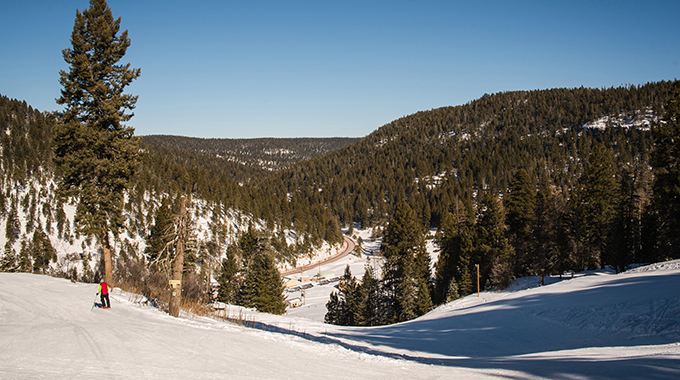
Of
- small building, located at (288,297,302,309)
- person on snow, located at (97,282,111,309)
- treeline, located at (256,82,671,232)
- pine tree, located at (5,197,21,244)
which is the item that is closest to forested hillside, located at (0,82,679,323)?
pine tree, located at (5,197,21,244)

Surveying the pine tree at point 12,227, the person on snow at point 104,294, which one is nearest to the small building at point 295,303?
the person on snow at point 104,294

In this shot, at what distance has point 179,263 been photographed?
411 inches

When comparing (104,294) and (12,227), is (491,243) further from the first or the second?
(12,227)

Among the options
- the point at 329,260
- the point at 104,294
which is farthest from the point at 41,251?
the point at 104,294

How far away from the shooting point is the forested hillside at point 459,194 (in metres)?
29.4

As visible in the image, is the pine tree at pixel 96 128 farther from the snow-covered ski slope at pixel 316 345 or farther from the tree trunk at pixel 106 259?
the snow-covered ski slope at pixel 316 345

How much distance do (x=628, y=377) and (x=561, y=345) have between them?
238 inches

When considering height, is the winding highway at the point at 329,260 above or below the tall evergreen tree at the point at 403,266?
below

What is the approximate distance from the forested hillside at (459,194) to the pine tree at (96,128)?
1.27m

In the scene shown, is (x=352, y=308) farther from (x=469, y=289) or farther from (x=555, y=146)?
(x=555, y=146)

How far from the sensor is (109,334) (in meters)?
6.81

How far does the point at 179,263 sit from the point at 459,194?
4105 inches

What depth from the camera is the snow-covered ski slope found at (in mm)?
5004

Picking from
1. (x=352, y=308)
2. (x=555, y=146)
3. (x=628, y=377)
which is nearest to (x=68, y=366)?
(x=628, y=377)
